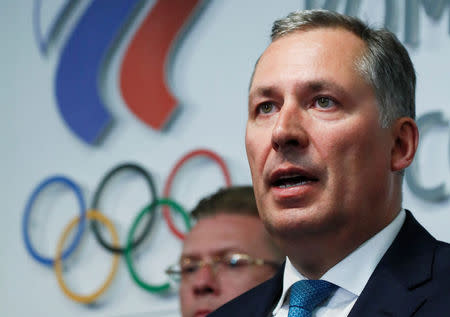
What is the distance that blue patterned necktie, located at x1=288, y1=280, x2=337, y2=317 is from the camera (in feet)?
4.42

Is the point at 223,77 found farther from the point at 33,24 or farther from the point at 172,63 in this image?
the point at 33,24

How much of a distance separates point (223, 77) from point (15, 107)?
104 centimetres

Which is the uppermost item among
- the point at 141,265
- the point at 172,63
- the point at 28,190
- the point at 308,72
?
the point at 308,72

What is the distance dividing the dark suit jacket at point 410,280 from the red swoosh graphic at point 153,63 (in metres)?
1.65

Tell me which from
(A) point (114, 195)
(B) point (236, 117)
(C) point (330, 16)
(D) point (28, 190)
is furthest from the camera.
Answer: (D) point (28, 190)

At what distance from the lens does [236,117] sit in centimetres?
275

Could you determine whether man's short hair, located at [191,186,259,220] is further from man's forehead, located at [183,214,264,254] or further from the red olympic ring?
the red olympic ring

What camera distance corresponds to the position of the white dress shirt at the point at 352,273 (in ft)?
4.38

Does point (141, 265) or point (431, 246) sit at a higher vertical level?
point (431, 246)

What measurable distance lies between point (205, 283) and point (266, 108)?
32.9 inches

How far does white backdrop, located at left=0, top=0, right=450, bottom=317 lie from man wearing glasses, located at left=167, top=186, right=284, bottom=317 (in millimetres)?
456

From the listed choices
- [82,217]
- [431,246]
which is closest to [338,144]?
[431,246]

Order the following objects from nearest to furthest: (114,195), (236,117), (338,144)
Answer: (338,144) < (236,117) < (114,195)

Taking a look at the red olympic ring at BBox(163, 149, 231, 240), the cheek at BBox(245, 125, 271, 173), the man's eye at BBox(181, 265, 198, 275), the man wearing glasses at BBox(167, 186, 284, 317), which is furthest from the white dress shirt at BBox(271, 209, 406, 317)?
the red olympic ring at BBox(163, 149, 231, 240)
